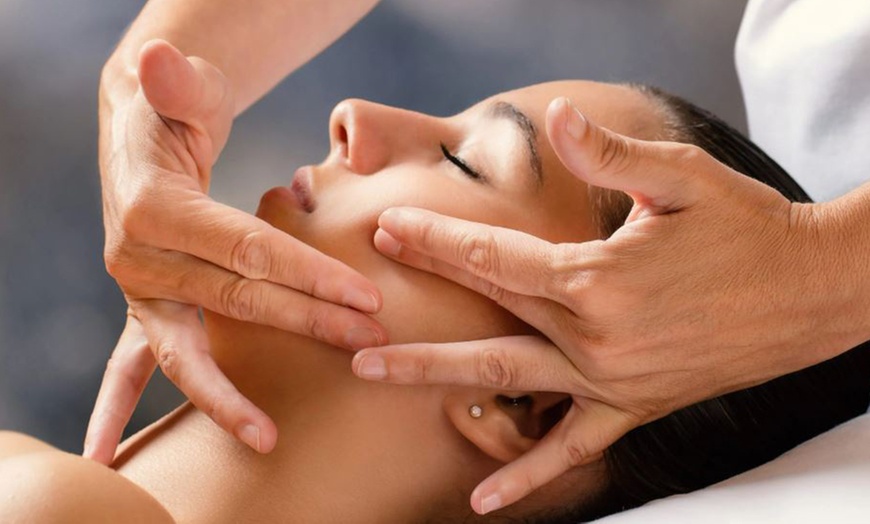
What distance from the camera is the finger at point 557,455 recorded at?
93 cm

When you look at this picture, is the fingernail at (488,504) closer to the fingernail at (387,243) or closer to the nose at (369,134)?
the fingernail at (387,243)

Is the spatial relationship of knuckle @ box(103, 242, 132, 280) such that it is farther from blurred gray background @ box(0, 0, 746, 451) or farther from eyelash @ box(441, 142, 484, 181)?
blurred gray background @ box(0, 0, 746, 451)

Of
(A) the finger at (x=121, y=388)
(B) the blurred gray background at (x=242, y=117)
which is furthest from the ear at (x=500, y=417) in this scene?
(B) the blurred gray background at (x=242, y=117)

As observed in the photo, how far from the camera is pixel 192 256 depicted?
0.98 meters

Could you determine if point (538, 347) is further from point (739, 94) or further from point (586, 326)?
point (739, 94)

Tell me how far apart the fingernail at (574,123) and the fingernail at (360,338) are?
0.92 feet

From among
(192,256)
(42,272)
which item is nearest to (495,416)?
(192,256)

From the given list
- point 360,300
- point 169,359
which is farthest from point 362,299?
point 169,359

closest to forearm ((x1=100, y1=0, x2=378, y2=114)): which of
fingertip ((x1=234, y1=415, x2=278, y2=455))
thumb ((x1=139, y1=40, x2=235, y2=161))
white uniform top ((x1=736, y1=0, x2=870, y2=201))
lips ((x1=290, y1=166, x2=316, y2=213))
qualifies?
thumb ((x1=139, y1=40, x2=235, y2=161))

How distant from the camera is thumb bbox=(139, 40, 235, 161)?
0.98m

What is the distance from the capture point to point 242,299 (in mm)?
942

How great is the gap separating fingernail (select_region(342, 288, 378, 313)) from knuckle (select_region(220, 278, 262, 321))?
0.08 meters

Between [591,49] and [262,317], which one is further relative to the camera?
[591,49]

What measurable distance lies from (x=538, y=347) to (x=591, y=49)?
3.93 feet
